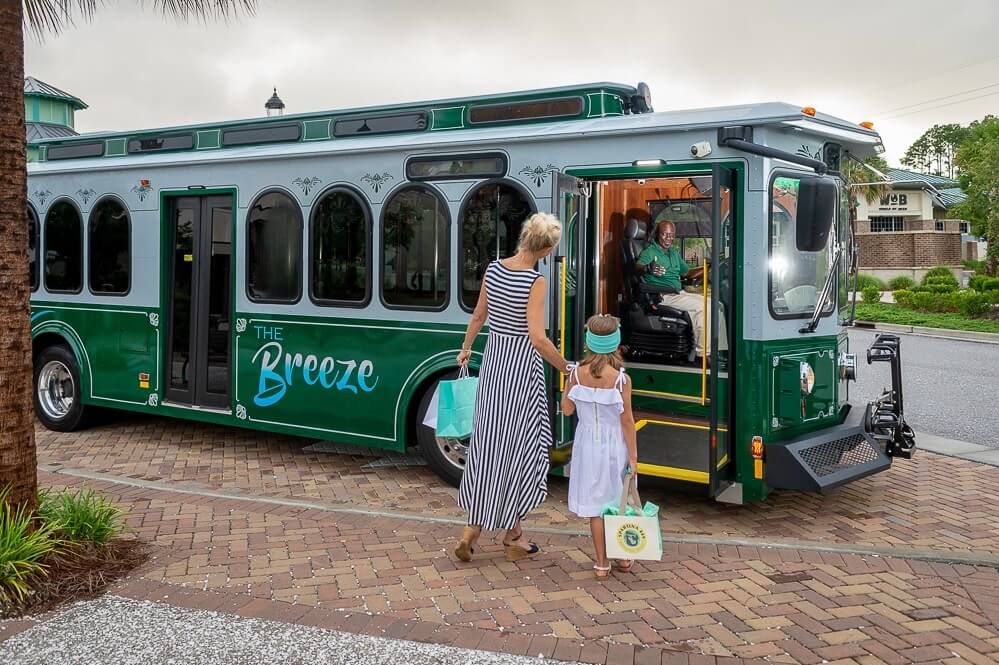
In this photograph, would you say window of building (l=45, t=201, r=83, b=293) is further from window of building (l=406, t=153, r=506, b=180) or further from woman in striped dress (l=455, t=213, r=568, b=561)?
woman in striped dress (l=455, t=213, r=568, b=561)

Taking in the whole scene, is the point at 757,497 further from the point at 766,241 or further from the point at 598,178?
the point at 598,178

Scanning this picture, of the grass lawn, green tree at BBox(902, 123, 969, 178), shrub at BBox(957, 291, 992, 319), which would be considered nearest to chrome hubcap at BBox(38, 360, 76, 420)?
the grass lawn

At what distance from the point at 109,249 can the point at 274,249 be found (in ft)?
6.99

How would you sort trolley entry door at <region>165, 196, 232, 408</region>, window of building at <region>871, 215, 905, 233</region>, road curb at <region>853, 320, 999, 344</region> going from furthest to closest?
window of building at <region>871, 215, 905, 233</region>
road curb at <region>853, 320, 999, 344</region>
trolley entry door at <region>165, 196, 232, 408</region>

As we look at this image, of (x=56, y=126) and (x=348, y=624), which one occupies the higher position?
(x=56, y=126)

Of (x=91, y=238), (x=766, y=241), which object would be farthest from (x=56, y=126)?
(x=766, y=241)

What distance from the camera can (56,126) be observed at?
1191 inches

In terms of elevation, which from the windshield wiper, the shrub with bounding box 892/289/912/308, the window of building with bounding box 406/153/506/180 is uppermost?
the window of building with bounding box 406/153/506/180

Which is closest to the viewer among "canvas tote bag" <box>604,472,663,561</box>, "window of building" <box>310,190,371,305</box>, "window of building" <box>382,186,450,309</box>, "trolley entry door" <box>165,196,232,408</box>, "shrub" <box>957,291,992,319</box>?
"canvas tote bag" <box>604,472,663,561</box>

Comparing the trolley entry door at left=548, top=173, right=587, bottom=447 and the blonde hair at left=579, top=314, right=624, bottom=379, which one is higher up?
the trolley entry door at left=548, top=173, right=587, bottom=447

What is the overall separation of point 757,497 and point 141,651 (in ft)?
12.2

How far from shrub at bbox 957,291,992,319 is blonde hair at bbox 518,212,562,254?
22.0 meters

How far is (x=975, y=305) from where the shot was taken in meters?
23.5

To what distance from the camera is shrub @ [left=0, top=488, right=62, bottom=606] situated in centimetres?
449
